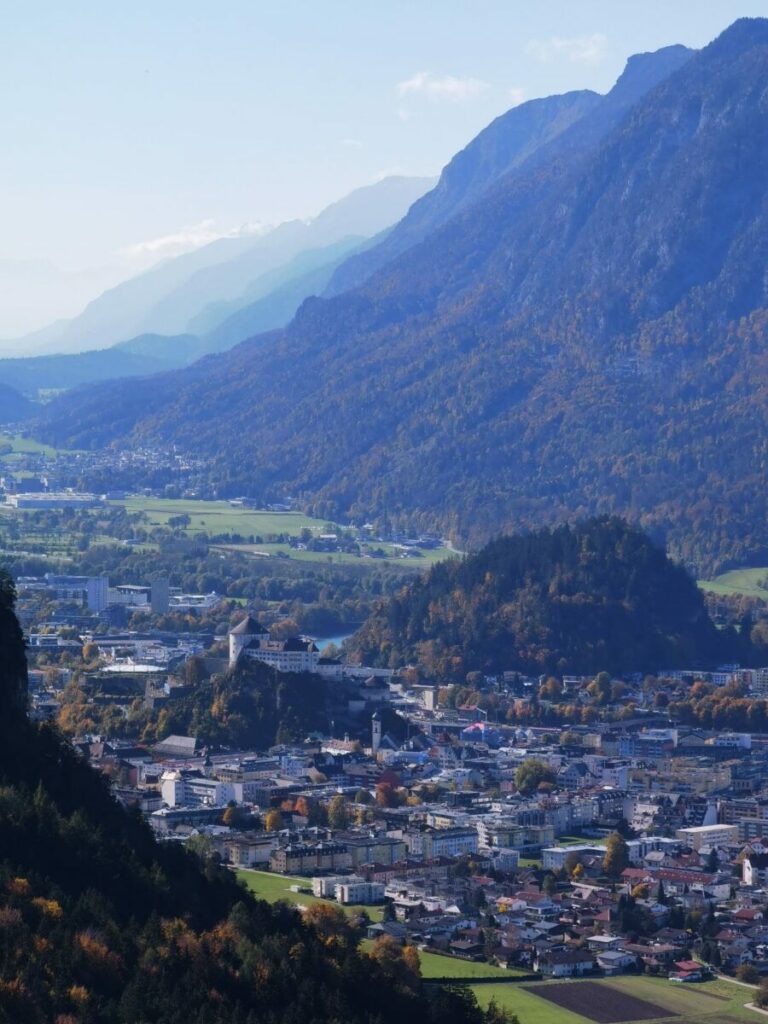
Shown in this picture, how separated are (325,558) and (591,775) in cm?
5417

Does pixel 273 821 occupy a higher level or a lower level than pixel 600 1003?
higher

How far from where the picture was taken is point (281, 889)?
56.7m

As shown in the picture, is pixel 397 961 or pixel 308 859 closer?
pixel 397 961

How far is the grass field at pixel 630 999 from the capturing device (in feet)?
157

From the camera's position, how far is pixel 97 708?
8031 cm

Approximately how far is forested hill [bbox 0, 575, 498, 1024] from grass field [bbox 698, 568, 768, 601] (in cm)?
6601

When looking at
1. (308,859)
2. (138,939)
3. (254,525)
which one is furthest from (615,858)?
(254,525)

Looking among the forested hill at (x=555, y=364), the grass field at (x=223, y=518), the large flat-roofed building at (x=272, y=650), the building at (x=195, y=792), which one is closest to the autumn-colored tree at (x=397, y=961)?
the building at (x=195, y=792)

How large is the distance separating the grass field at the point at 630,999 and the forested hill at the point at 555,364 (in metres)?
77.6

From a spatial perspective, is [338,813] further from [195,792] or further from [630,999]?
[630,999]

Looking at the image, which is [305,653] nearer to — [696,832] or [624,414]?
[696,832]

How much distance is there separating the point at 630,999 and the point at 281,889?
9466 millimetres

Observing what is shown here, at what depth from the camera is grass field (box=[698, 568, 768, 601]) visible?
11331 cm

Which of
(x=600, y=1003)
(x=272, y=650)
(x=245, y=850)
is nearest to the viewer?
(x=600, y=1003)
